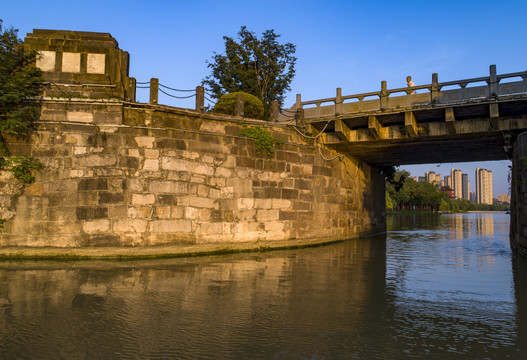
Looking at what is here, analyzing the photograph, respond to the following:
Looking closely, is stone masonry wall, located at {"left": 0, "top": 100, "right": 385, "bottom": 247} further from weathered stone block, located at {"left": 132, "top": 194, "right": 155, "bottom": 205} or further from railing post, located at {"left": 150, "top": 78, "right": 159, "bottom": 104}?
railing post, located at {"left": 150, "top": 78, "right": 159, "bottom": 104}

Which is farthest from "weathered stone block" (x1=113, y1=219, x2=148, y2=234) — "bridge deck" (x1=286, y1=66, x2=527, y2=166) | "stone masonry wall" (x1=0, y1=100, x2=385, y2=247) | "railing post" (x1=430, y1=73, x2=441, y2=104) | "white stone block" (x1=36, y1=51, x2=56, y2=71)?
"railing post" (x1=430, y1=73, x2=441, y2=104)

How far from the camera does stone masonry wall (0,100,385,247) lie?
1166 centimetres

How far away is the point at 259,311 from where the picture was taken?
20.1 feet

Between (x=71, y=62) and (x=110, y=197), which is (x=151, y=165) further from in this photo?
(x=71, y=62)

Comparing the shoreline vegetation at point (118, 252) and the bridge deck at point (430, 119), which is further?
the bridge deck at point (430, 119)

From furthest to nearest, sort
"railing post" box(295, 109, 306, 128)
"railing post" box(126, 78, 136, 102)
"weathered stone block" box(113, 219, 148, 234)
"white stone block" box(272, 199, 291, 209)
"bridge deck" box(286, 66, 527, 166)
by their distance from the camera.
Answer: "railing post" box(295, 109, 306, 128) < "white stone block" box(272, 199, 291, 209) < "bridge deck" box(286, 66, 527, 166) < "railing post" box(126, 78, 136, 102) < "weathered stone block" box(113, 219, 148, 234)

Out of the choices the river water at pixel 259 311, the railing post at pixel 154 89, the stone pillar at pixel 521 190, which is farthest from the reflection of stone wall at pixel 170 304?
the stone pillar at pixel 521 190

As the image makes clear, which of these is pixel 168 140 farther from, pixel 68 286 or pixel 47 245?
pixel 68 286

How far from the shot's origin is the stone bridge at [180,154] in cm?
1177

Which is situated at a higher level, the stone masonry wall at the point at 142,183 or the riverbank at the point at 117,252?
the stone masonry wall at the point at 142,183

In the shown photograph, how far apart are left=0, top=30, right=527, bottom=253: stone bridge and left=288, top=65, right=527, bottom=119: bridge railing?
4cm

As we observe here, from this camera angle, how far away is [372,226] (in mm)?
22328

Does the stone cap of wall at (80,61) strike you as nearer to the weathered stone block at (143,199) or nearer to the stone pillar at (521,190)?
the weathered stone block at (143,199)

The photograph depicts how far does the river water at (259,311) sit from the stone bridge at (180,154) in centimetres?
195
